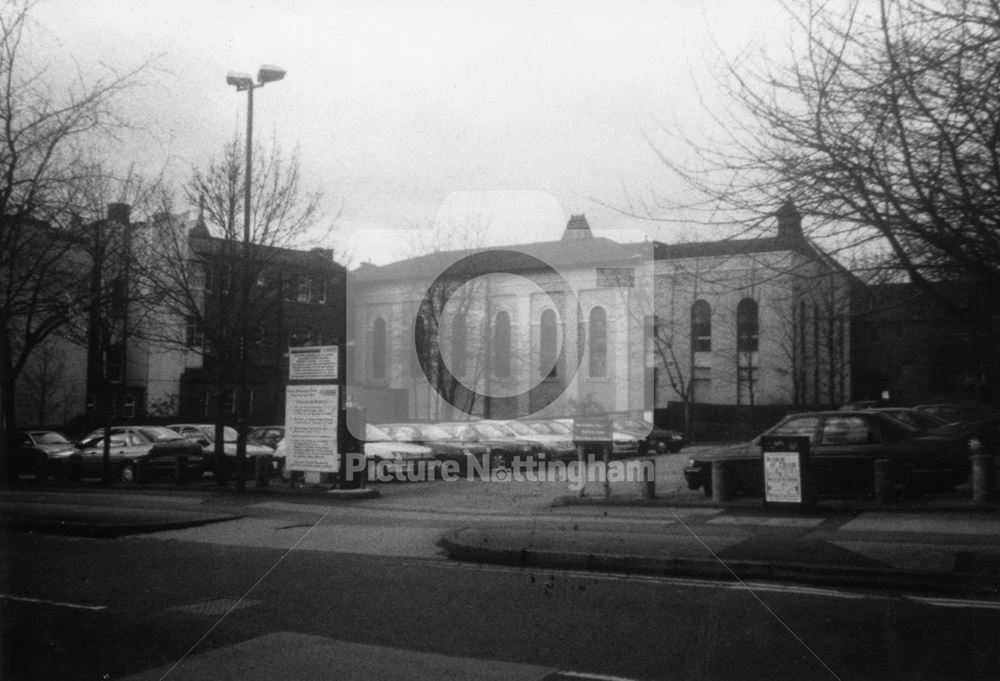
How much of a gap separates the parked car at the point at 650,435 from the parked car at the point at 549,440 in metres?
1.61

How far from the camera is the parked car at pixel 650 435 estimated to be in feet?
98.3

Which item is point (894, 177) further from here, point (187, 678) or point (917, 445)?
point (917, 445)

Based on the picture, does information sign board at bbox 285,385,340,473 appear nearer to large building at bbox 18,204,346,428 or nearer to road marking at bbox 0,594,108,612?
large building at bbox 18,204,346,428

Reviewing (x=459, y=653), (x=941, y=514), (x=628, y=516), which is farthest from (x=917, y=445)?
(x=459, y=653)

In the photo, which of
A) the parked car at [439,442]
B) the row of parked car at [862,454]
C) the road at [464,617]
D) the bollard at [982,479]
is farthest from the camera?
the parked car at [439,442]

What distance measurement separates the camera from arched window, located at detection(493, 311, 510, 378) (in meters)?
27.0

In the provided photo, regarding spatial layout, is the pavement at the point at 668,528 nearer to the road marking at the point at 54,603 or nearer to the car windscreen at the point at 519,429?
the road marking at the point at 54,603

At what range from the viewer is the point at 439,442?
2605cm

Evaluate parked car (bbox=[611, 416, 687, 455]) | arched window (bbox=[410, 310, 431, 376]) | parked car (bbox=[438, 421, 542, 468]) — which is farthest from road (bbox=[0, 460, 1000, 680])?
parked car (bbox=[611, 416, 687, 455])

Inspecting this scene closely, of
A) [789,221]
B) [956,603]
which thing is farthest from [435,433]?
[956,603]

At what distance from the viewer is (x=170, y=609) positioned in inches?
324

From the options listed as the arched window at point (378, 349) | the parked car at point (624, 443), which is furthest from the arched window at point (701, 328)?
the arched window at point (378, 349)

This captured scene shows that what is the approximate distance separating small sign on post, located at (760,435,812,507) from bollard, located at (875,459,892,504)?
1177 mm

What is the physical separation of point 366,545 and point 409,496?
7.37 metres
